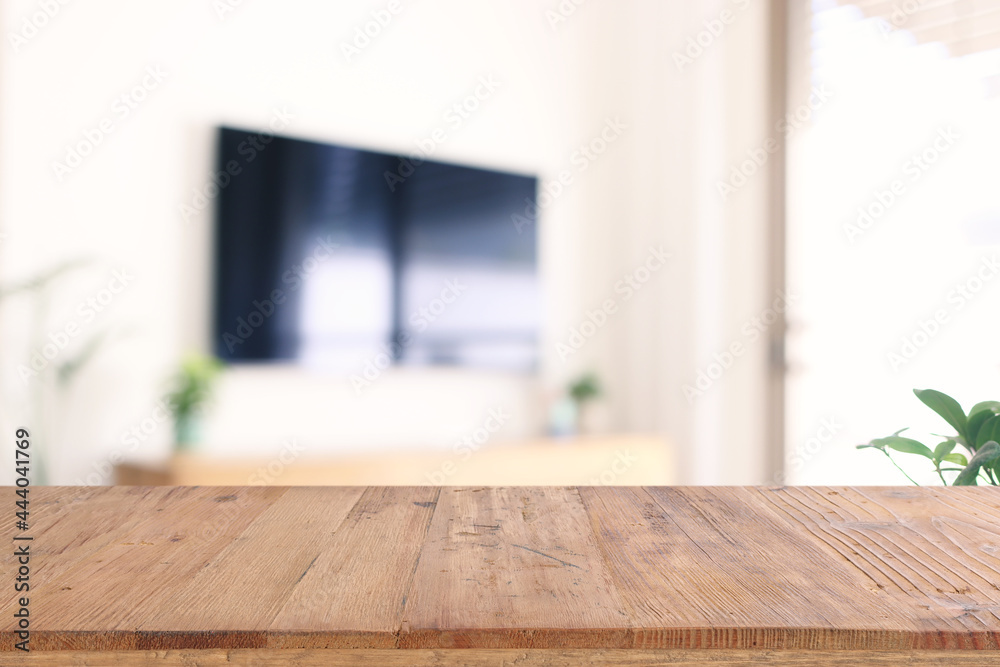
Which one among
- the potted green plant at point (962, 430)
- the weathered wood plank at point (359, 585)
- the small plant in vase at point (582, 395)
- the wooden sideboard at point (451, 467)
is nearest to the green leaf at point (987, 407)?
the potted green plant at point (962, 430)

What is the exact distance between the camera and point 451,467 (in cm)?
305

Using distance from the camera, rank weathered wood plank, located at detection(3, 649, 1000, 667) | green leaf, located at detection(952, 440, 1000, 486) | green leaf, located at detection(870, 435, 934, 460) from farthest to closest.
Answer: green leaf, located at detection(870, 435, 934, 460) → green leaf, located at detection(952, 440, 1000, 486) → weathered wood plank, located at detection(3, 649, 1000, 667)

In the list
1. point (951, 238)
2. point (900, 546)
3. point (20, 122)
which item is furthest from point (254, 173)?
point (900, 546)

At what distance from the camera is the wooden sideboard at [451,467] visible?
101 inches

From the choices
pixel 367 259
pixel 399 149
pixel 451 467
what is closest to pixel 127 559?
pixel 451 467

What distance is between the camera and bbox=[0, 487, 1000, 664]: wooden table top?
426mm

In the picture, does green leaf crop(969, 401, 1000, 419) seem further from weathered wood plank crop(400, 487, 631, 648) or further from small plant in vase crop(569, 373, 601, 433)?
small plant in vase crop(569, 373, 601, 433)

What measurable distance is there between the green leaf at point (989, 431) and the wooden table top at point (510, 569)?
0.26 ft

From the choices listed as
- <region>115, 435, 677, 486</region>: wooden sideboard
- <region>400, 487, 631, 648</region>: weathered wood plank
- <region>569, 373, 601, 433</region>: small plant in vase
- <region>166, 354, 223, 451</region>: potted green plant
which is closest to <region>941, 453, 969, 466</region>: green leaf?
<region>400, 487, 631, 648</region>: weathered wood plank

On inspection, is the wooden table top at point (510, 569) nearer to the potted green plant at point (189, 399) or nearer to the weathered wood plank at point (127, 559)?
the weathered wood plank at point (127, 559)

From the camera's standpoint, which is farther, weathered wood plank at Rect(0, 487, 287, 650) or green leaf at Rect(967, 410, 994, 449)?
green leaf at Rect(967, 410, 994, 449)

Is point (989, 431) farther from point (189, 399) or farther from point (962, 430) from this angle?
point (189, 399)

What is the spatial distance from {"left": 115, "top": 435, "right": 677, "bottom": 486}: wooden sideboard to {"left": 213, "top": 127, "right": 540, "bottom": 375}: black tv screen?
0.46 metres

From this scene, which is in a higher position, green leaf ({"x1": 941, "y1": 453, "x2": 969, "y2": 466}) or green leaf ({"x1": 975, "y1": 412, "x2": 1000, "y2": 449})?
Result: green leaf ({"x1": 975, "y1": 412, "x2": 1000, "y2": 449})
